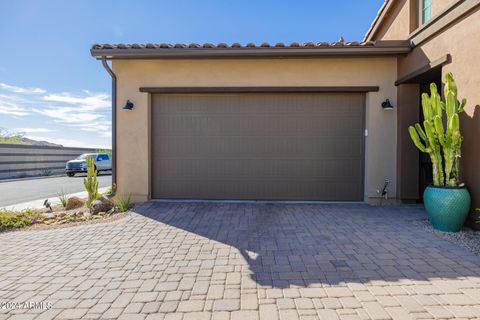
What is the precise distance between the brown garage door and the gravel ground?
2176mm

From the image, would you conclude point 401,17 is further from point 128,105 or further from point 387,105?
point 128,105

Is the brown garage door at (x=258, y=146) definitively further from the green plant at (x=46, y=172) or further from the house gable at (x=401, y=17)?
the green plant at (x=46, y=172)

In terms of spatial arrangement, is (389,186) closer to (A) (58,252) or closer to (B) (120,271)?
(B) (120,271)

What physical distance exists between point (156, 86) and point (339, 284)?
586 centimetres

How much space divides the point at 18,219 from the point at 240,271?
4.83 meters

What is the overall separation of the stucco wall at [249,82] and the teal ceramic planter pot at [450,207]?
202 cm

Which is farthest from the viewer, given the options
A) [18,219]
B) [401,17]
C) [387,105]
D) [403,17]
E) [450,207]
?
[401,17]

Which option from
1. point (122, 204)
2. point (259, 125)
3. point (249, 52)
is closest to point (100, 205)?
point (122, 204)

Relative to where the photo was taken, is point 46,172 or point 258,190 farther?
point 46,172

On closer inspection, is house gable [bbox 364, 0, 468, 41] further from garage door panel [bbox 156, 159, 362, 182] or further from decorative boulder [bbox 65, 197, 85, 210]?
decorative boulder [bbox 65, 197, 85, 210]

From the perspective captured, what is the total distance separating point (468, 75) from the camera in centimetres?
439

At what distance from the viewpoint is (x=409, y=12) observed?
625cm

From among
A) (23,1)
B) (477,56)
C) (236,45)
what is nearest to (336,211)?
(477,56)

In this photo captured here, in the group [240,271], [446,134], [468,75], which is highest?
[468,75]
